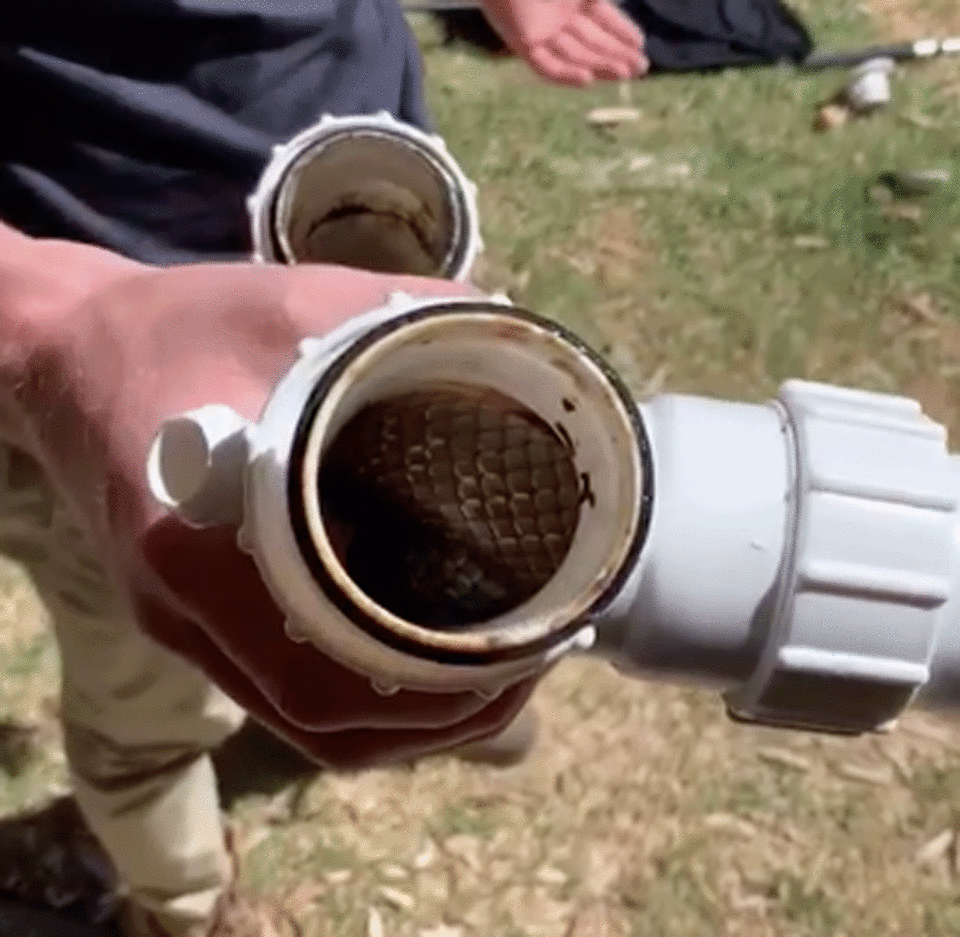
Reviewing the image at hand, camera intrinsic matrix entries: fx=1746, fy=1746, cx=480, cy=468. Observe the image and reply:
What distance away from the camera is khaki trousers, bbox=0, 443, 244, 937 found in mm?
808

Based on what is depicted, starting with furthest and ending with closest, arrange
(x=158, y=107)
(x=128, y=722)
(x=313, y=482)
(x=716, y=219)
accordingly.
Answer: (x=716, y=219) → (x=128, y=722) → (x=158, y=107) → (x=313, y=482)

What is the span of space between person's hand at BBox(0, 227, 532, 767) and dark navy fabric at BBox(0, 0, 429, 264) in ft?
0.68

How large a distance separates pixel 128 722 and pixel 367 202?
1.01ft

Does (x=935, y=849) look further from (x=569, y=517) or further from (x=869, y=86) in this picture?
(x=569, y=517)

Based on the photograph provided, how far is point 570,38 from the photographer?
1055 mm

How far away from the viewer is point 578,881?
1250mm

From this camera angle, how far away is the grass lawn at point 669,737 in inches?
49.1

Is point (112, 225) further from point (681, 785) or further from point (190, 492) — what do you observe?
point (681, 785)

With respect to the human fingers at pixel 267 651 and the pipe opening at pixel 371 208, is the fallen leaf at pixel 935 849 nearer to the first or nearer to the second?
the pipe opening at pixel 371 208

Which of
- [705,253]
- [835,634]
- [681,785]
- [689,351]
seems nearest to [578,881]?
[681,785]

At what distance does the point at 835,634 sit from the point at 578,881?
0.80 meters

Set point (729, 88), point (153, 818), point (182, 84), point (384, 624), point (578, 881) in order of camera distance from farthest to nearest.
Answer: point (729, 88) → point (578, 881) → point (153, 818) → point (182, 84) → point (384, 624)

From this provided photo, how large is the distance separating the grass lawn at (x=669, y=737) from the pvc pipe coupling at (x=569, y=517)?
Answer: 29.6 inches

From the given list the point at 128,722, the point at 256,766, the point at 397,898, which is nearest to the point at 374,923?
the point at 397,898
